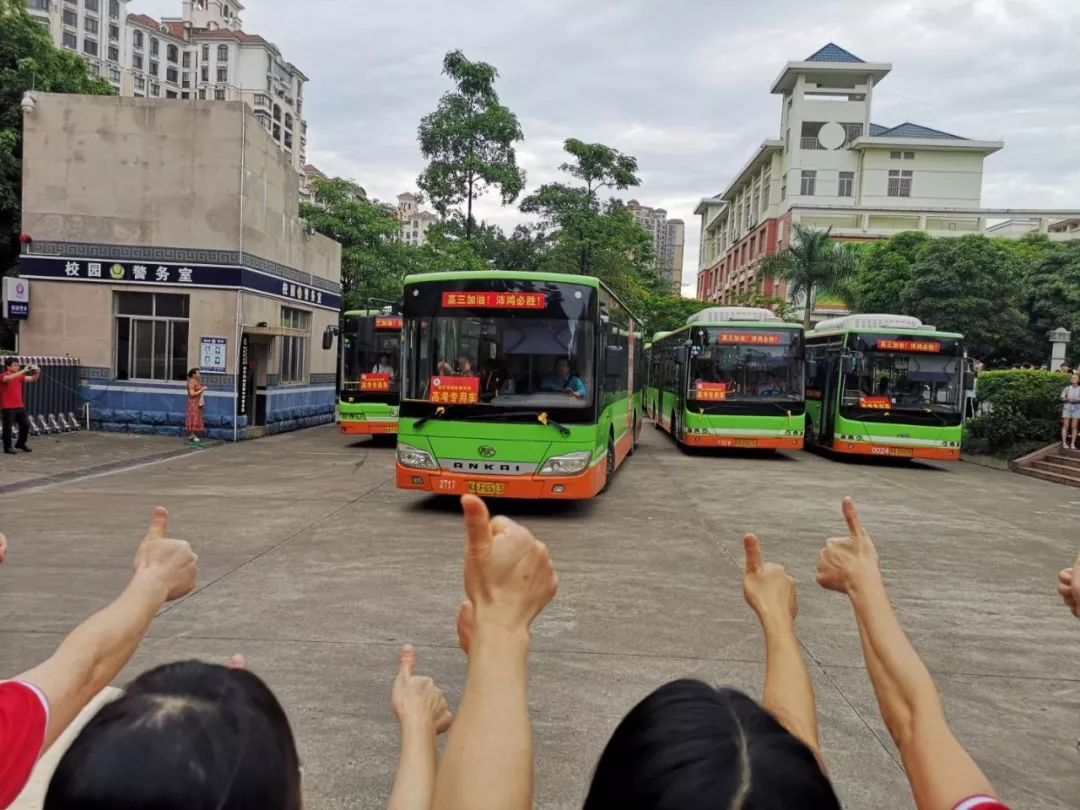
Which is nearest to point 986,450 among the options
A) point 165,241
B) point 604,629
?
point 604,629

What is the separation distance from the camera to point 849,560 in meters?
1.96

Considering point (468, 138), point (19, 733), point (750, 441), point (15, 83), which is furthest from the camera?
point (468, 138)

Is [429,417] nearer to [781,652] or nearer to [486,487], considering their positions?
[486,487]

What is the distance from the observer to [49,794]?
1.07 m

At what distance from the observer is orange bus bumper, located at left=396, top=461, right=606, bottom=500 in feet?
30.4

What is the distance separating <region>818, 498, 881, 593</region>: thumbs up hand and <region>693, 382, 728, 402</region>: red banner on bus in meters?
14.9

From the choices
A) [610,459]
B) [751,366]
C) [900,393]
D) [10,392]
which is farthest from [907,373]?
[10,392]

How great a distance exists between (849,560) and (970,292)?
31925mm

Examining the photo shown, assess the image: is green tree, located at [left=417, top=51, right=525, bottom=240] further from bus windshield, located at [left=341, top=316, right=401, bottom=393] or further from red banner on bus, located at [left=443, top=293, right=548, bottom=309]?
red banner on bus, located at [left=443, top=293, right=548, bottom=309]

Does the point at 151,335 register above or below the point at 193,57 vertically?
below

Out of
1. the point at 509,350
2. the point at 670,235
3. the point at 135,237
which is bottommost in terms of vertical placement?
the point at 509,350

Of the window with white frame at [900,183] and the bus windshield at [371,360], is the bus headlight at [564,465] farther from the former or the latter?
the window with white frame at [900,183]

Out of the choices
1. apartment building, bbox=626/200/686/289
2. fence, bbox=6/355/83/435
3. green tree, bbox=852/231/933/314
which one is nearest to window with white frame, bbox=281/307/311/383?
fence, bbox=6/355/83/435

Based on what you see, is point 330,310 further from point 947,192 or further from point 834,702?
point 947,192
